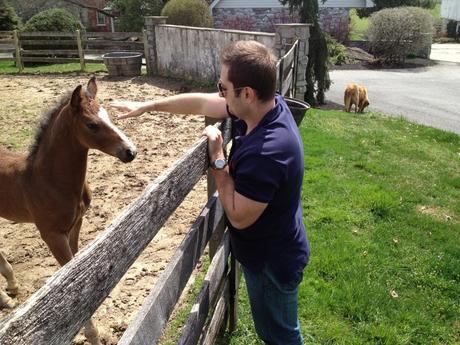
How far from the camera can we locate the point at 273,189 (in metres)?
1.77

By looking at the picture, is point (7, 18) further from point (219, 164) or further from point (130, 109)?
point (219, 164)

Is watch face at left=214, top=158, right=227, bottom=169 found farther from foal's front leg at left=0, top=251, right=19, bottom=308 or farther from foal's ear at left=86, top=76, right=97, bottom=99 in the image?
foal's front leg at left=0, top=251, right=19, bottom=308

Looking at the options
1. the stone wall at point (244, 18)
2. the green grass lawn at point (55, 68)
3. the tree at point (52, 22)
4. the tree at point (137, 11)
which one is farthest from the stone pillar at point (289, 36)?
the stone wall at point (244, 18)

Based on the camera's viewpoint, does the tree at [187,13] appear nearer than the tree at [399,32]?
Yes

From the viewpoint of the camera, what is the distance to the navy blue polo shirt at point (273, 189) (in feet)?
5.77

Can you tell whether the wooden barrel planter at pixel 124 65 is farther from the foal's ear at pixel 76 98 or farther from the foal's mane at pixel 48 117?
the foal's ear at pixel 76 98

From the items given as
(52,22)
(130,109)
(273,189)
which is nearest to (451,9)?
(52,22)

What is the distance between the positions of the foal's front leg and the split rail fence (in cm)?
209

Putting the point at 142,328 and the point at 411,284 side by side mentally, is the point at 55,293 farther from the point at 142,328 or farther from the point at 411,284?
the point at 411,284

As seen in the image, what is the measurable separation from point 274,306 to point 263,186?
2.54 feet

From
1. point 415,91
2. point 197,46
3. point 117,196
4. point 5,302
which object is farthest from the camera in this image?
point 415,91

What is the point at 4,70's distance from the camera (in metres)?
16.5

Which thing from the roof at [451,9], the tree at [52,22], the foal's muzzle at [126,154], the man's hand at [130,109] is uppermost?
the roof at [451,9]

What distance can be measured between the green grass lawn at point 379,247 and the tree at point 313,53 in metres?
5.66
